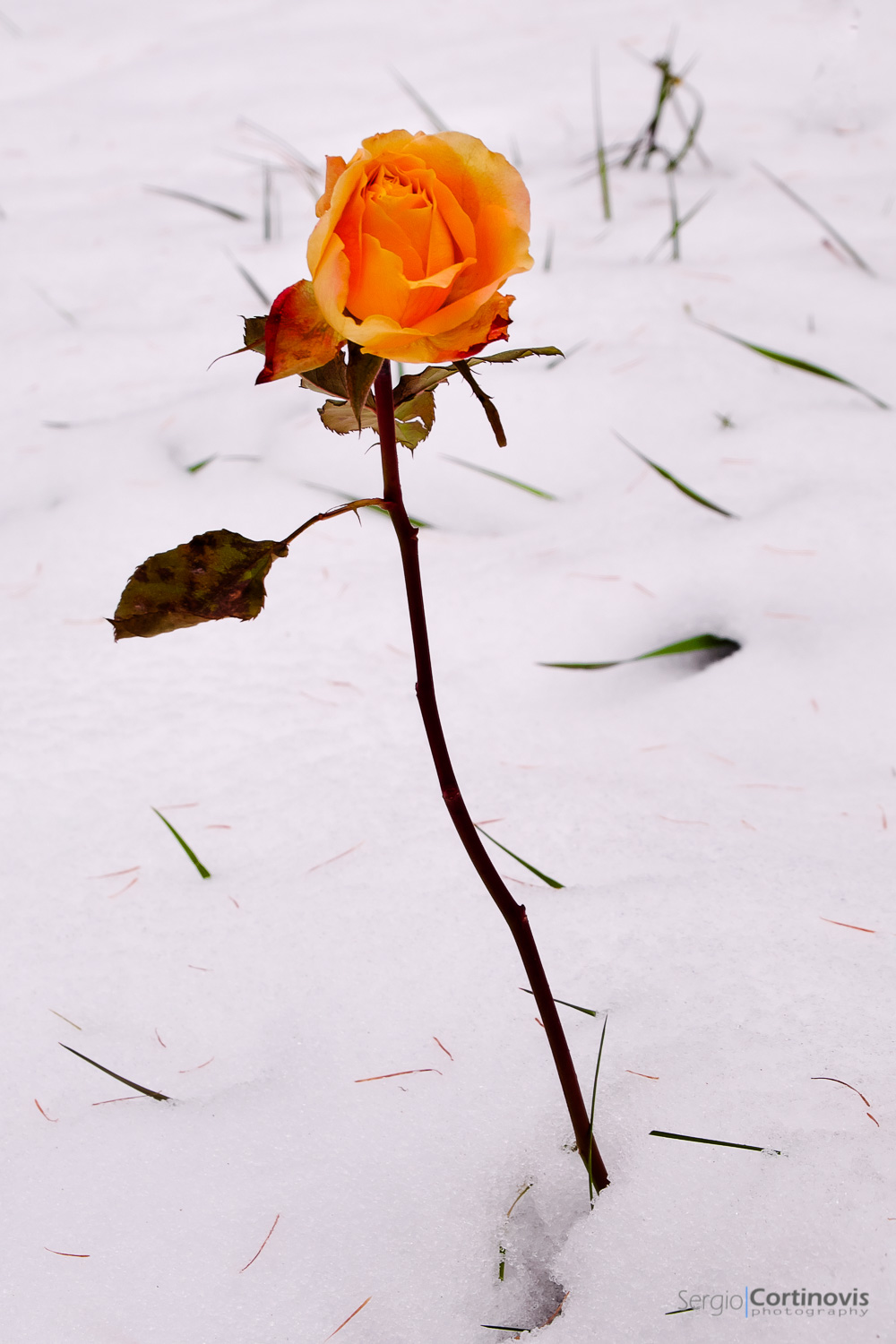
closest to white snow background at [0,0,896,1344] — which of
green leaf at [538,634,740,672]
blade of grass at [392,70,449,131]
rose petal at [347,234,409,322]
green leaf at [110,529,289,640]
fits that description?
green leaf at [538,634,740,672]

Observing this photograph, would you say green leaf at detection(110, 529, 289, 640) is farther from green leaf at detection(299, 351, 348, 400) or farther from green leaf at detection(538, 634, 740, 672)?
green leaf at detection(538, 634, 740, 672)

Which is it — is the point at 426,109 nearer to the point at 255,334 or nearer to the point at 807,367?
the point at 807,367

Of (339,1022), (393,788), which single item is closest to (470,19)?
(393,788)

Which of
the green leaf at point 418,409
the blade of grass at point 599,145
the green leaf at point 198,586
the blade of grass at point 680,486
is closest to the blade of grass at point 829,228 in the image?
the blade of grass at point 599,145

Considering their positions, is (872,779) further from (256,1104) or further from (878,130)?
(878,130)

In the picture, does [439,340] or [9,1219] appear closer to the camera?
[439,340]

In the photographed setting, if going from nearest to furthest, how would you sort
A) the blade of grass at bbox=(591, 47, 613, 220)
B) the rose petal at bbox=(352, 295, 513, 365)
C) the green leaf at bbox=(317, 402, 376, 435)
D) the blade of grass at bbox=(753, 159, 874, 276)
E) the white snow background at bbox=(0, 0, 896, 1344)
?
the rose petal at bbox=(352, 295, 513, 365) < the green leaf at bbox=(317, 402, 376, 435) < the white snow background at bbox=(0, 0, 896, 1344) < the blade of grass at bbox=(753, 159, 874, 276) < the blade of grass at bbox=(591, 47, 613, 220)

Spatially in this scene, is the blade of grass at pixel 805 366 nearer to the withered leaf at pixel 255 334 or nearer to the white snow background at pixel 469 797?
the white snow background at pixel 469 797
